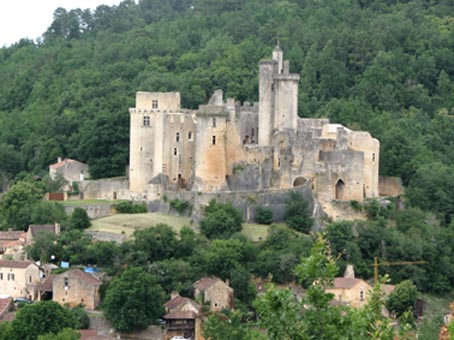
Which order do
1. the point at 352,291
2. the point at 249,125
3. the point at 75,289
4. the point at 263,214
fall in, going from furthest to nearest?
the point at 249,125 → the point at 263,214 → the point at 352,291 → the point at 75,289

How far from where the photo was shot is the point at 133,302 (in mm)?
46375

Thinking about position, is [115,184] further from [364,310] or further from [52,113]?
[364,310]

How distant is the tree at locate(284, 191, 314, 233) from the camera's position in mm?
53219

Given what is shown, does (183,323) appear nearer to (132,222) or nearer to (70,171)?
(132,222)

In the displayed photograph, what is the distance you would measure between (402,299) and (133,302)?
9857 millimetres

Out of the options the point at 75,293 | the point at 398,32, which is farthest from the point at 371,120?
the point at 75,293

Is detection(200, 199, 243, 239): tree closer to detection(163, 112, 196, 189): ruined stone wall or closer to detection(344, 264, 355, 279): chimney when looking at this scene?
detection(163, 112, 196, 189): ruined stone wall

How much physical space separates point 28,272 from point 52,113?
2282 centimetres

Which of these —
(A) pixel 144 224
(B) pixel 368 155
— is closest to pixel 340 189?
(B) pixel 368 155

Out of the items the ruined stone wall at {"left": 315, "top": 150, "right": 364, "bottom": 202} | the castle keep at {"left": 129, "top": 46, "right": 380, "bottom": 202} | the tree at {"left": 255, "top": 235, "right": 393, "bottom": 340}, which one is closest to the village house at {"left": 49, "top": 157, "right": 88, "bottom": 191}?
the castle keep at {"left": 129, "top": 46, "right": 380, "bottom": 202}

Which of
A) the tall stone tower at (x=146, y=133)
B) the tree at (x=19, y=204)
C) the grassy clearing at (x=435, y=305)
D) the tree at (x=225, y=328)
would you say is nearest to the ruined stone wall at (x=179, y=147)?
the tall stone tower at (x=146, y=133)

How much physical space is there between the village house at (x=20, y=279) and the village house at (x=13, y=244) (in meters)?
2.35

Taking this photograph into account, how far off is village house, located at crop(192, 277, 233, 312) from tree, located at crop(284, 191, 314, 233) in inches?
216

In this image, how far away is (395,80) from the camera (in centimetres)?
7200
